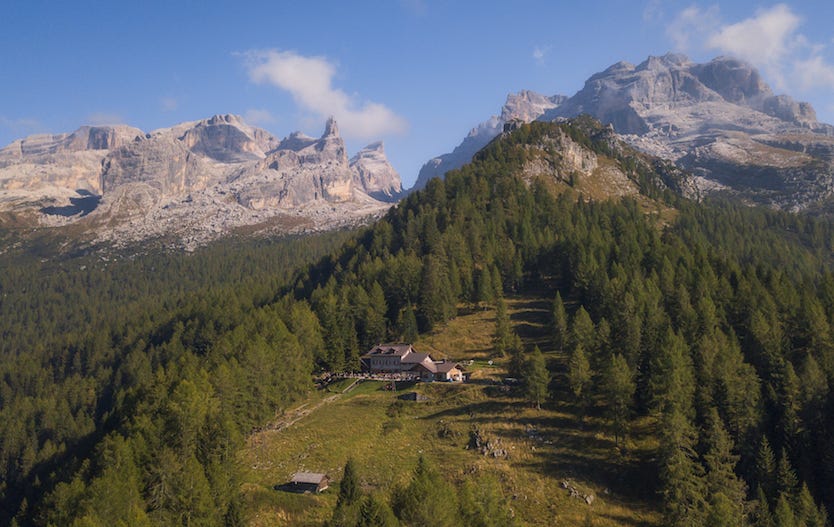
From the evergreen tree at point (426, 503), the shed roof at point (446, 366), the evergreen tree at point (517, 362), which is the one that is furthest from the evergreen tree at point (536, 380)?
the evergreen tree at point (426, 503)

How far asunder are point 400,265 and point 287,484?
57496 millimetres

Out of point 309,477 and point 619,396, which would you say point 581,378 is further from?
point 309,477

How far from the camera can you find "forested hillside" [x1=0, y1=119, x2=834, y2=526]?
46.5 metres

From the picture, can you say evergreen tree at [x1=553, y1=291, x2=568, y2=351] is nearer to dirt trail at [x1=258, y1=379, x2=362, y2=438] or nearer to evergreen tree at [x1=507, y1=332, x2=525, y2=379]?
evergreen tree at [x1=507, y1=332, x2=525, y2=379]

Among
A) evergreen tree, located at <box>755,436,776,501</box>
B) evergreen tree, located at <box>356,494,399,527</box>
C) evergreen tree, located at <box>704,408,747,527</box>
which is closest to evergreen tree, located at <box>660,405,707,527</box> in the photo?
evergreen tree, located at <box>704,408,747,527</box>

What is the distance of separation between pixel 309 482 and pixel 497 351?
3989 cm

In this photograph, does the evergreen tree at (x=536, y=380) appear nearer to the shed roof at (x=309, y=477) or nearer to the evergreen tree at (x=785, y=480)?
the evergreen tree at (x=785, y=480)

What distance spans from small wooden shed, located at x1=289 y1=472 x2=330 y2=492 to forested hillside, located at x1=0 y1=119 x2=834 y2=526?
5943 millimetres

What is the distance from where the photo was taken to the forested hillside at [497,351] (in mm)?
46500

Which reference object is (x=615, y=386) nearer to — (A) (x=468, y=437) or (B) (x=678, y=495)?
(B) (x=678, y=495)

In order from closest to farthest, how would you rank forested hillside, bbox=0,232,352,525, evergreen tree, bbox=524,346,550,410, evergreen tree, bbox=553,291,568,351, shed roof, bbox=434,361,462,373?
forested hillside, bbox=0,232,352,525 → evergreen tree, bbox=524,346,550,410 → shed roof, bbox=434,361,462,373 → evergreen tree, bbox=553,291,568,351

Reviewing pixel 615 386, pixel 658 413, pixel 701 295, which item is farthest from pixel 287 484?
pixel 701 295

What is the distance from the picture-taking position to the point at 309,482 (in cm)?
4812

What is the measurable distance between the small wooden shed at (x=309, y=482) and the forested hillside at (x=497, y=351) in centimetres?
594
